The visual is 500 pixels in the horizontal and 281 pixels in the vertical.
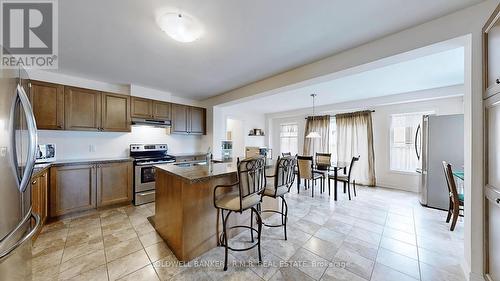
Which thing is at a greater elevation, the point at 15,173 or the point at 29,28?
the point at 29,28

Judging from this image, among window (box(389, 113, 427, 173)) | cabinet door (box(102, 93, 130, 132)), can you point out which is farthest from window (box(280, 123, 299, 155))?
cabinet door (box(102, 93, 130, 132))

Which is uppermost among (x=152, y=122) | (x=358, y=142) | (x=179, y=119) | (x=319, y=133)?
(x=179, y=119)

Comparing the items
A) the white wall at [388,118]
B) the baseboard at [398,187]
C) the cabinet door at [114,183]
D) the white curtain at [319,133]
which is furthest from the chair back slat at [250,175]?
the baseboard at [398,187]

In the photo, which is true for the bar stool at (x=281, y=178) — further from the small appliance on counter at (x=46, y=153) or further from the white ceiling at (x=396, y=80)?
the small appliance on counter at (x=46, y=153)

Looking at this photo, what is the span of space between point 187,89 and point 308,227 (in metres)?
3.75

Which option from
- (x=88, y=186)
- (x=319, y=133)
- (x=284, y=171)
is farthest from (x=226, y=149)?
(x=284, y=171)

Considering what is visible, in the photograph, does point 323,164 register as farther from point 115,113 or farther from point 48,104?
point 48,104

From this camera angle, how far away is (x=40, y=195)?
2359mm

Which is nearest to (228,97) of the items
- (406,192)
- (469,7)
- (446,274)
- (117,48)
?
(117,48)

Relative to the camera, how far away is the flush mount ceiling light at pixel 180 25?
1683 mm

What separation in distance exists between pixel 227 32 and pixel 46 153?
11.4 feet

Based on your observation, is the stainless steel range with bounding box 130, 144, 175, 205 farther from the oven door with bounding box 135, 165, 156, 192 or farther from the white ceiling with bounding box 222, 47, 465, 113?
the white ceiling with bounding box 222, 47, 465, 113

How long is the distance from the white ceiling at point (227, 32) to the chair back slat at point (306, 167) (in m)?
2.14

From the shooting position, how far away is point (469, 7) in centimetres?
163
